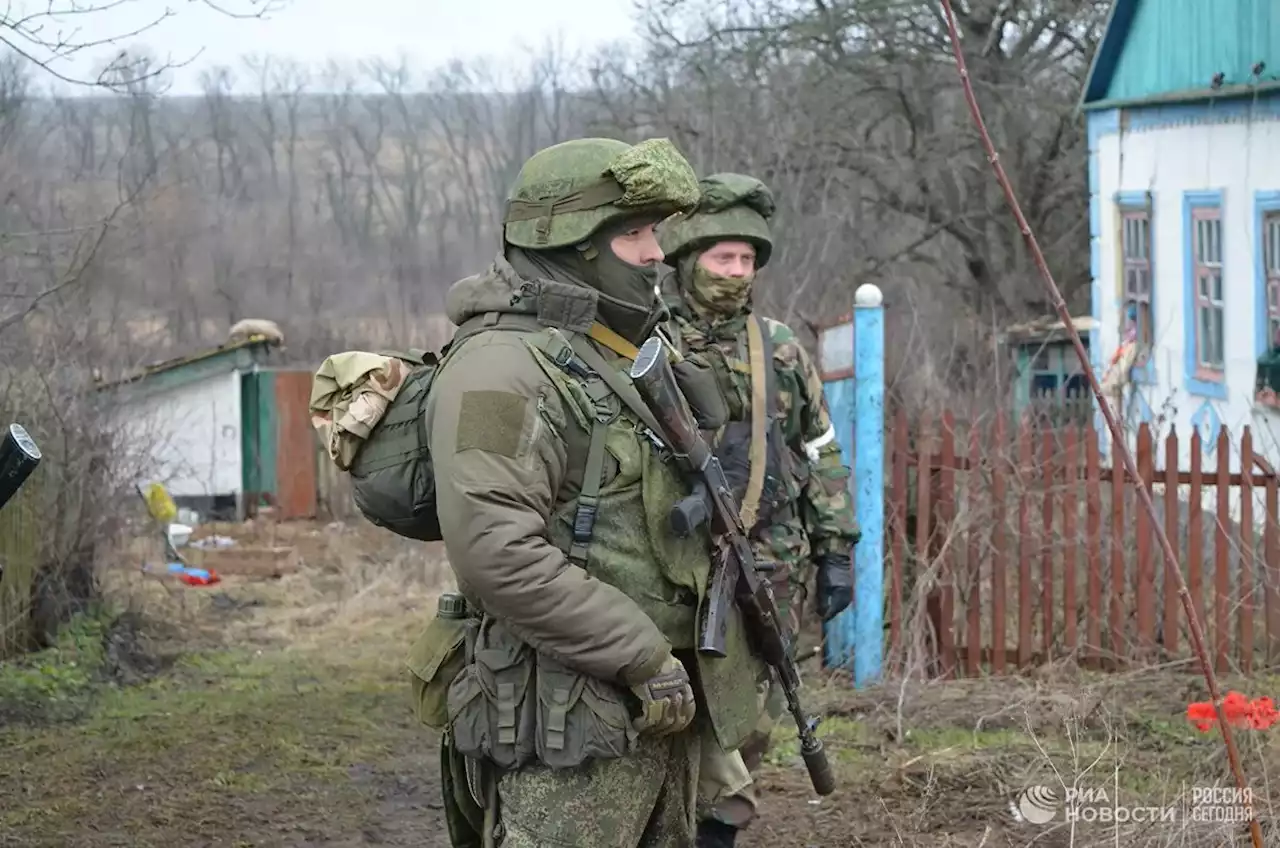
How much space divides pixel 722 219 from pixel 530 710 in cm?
209

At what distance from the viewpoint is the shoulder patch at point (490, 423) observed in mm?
2904

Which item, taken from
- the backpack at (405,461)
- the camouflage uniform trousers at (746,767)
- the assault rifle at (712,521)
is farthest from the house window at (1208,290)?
the backpack at (405,461)

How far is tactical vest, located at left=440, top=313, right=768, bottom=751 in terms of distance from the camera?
10.1ft

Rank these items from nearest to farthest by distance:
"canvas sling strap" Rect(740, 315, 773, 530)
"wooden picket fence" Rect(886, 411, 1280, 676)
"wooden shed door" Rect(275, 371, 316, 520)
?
"canvas sling strap" Rect(740, 315, 773, 530) → "wooden picket fence" Rect(886, 411, 1280, 676) → "wooden shed door" Rect(275, 371, 316, 520)

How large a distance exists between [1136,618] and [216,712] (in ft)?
13.1

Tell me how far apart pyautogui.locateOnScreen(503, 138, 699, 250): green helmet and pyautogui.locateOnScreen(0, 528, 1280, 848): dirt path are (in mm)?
1817

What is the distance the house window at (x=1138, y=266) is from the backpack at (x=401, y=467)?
11459 millimetres

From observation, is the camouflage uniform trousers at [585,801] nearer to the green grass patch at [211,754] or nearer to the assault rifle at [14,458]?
the assault rifle at [14,458]

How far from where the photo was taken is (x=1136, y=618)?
670 cm

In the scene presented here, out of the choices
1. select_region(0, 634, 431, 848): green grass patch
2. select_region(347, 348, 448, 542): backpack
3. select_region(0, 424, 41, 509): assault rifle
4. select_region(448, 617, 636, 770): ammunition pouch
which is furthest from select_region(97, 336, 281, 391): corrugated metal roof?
select_region(448, 617, 636, 770): ammunition pouch

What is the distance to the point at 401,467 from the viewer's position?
3107 millimetres

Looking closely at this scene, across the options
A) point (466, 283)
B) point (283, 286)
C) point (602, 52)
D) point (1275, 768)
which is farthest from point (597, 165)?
point (283, 286)

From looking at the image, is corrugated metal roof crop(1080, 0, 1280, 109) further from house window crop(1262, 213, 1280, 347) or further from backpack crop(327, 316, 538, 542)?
backpack crop(327, 316, 538, 542)

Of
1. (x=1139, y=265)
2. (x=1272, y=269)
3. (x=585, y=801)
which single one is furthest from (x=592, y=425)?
(x=1139, y=265)
